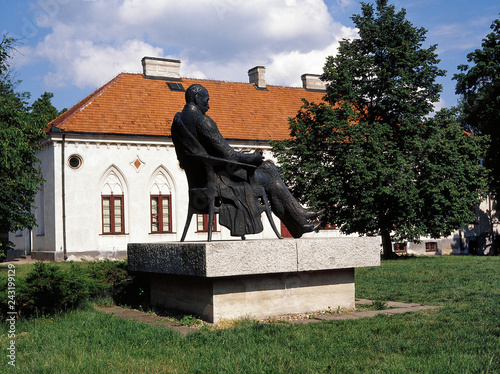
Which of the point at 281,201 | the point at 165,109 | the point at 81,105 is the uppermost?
the point at 81,105

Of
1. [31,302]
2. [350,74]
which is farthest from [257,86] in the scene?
[31,302]

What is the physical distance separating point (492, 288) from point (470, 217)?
15098 mm

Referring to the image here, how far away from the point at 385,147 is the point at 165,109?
12.3m

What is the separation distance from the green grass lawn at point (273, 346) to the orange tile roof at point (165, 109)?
21719 mm

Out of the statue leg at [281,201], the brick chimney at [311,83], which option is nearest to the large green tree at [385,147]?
the brick chimney at [311,83]

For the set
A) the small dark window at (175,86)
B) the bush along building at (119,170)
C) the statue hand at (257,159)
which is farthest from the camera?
the small dark window at (175,86)

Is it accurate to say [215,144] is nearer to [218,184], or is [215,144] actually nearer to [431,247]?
[218,184]

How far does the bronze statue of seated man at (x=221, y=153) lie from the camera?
9133 millimetres

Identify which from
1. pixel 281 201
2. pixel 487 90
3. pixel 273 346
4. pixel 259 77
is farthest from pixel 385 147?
pixel 273 346

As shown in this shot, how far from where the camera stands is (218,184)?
9227mm

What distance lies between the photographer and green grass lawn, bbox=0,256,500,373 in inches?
214

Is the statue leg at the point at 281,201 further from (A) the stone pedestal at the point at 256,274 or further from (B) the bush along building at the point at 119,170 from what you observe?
(B) the bush along building at the point at 119,170

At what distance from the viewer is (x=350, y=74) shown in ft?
86.7

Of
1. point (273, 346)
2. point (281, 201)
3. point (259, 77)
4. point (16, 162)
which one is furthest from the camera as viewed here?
point (259, 77)
